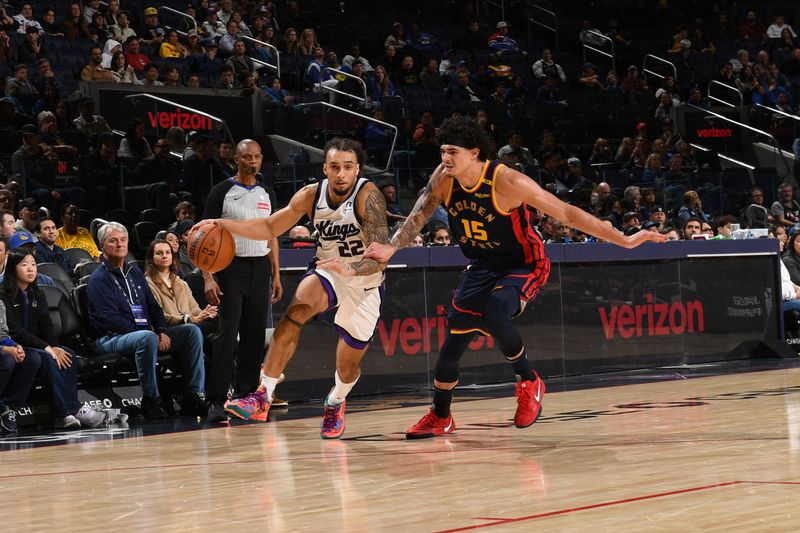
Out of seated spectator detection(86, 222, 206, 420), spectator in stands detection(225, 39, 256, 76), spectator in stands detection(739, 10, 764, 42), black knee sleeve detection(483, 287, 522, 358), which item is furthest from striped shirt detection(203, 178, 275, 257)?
spectator in stands detection(739, 10, 764, 42)

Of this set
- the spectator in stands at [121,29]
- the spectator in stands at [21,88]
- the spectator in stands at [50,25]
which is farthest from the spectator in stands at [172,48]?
the spectator in stands at [21,88]

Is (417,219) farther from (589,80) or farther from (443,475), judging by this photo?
(589,80)

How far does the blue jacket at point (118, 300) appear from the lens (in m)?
10.1

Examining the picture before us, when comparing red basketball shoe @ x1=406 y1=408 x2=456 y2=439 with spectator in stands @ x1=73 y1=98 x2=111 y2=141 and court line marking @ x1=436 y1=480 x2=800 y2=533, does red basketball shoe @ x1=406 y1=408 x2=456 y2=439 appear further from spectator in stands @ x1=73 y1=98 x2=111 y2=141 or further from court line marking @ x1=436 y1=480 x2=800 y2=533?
spectator in stands @ x1=73 y1=98 x2=111 y2=141

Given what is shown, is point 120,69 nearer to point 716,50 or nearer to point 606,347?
point 606,347

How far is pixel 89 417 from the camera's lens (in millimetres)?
9484

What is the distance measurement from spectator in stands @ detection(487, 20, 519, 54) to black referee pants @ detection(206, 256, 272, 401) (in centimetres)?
1725

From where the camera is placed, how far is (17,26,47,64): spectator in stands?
17.7m

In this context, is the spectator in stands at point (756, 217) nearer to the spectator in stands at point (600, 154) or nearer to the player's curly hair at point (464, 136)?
the spectator in stands at point (600, 154)

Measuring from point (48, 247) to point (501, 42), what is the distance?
1630cm

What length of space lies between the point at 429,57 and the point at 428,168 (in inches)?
295

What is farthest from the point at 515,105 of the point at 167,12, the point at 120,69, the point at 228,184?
the point at 228,184

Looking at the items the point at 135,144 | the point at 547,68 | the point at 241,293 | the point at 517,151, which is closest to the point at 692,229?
the point at 517,151

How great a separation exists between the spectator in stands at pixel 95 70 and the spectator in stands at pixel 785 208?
10516 mm
